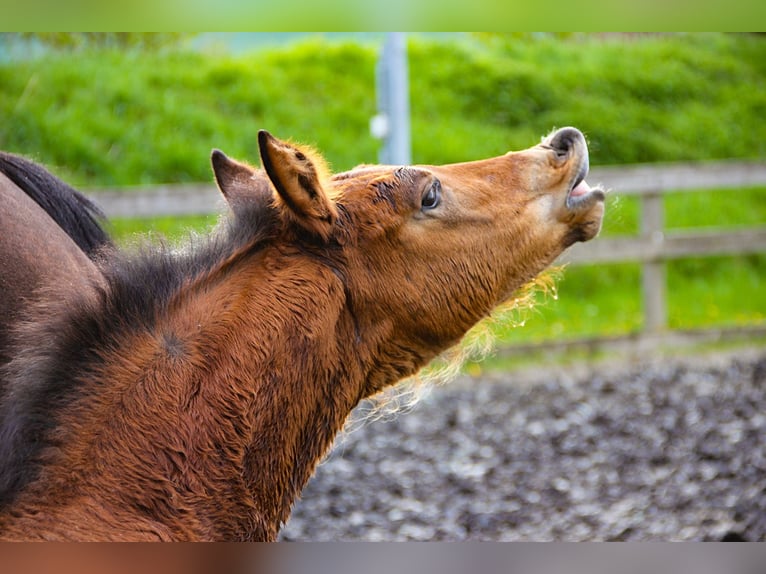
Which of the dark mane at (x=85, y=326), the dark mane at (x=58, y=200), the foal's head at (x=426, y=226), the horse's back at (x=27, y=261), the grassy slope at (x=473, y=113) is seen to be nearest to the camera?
the dark mane at (x=85, y=326)

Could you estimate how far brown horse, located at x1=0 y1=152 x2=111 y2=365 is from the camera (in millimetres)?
2660

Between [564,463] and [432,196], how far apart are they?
4.12 meters

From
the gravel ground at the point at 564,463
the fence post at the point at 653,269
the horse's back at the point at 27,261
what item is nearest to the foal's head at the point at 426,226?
the horse's back at the point at 27,261

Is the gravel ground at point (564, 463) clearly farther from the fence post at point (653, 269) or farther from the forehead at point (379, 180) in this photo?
the forehead at point (379, 180)

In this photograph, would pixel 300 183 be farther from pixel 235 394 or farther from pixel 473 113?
pixel 473 113

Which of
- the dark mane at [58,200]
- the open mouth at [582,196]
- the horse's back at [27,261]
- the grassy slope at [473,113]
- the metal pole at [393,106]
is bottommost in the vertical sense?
the horse's back at [27,261]

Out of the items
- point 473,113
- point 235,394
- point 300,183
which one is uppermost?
point 473,113

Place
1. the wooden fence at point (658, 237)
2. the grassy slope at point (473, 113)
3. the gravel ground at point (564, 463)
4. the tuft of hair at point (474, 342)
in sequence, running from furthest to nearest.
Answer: the grassy slope at point (473, 113) → the wooden fence at point (658, 237) → the gravel ground at point (564, 463) → the tuft of hair at point (474, 342)

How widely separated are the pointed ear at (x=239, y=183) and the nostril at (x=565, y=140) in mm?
874

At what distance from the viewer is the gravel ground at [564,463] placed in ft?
17.2

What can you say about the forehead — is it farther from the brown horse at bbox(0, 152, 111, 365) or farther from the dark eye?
the brown horse at bbox(0, 152, 111, 365)

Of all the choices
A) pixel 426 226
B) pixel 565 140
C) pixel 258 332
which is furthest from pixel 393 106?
pixel 258 332

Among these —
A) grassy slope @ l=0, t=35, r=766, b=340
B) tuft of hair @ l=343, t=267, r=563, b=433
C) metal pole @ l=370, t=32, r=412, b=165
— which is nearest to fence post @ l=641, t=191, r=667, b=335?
grassy slope @ l=0, t=35, r=766, b=340

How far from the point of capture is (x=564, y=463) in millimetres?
6219
